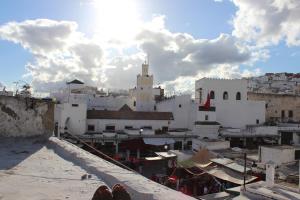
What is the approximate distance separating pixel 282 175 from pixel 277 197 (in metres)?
6.10

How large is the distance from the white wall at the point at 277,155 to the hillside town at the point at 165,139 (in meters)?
0.06

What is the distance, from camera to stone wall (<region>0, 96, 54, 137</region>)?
26.4 feet

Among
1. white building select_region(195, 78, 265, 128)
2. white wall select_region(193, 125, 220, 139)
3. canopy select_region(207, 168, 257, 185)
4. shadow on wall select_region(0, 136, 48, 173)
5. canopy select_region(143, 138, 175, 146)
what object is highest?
white building select_region(195, 78, 265, 128)

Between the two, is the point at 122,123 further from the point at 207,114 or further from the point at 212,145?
the point at 212,145

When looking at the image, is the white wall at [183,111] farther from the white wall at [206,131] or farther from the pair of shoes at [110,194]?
the pair of shoes at [110,194]

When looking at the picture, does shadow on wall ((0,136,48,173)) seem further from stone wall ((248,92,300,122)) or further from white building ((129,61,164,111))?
stone wall ((248,92,300,122))

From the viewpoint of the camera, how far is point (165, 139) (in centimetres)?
3284

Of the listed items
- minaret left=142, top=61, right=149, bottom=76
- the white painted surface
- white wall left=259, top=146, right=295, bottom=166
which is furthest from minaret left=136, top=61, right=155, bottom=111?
the white painted surface

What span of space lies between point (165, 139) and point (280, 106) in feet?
62.2

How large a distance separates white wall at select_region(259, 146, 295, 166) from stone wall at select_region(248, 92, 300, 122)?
22.5 meters

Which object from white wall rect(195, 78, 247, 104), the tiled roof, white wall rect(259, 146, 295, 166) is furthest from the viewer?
white wall rect(195, 78, 247, 104)

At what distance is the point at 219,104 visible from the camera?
3872cm

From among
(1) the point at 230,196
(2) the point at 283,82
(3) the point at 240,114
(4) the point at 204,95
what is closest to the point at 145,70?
(4) the point at 204,95

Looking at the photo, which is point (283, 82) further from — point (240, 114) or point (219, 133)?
point (219, 133)
